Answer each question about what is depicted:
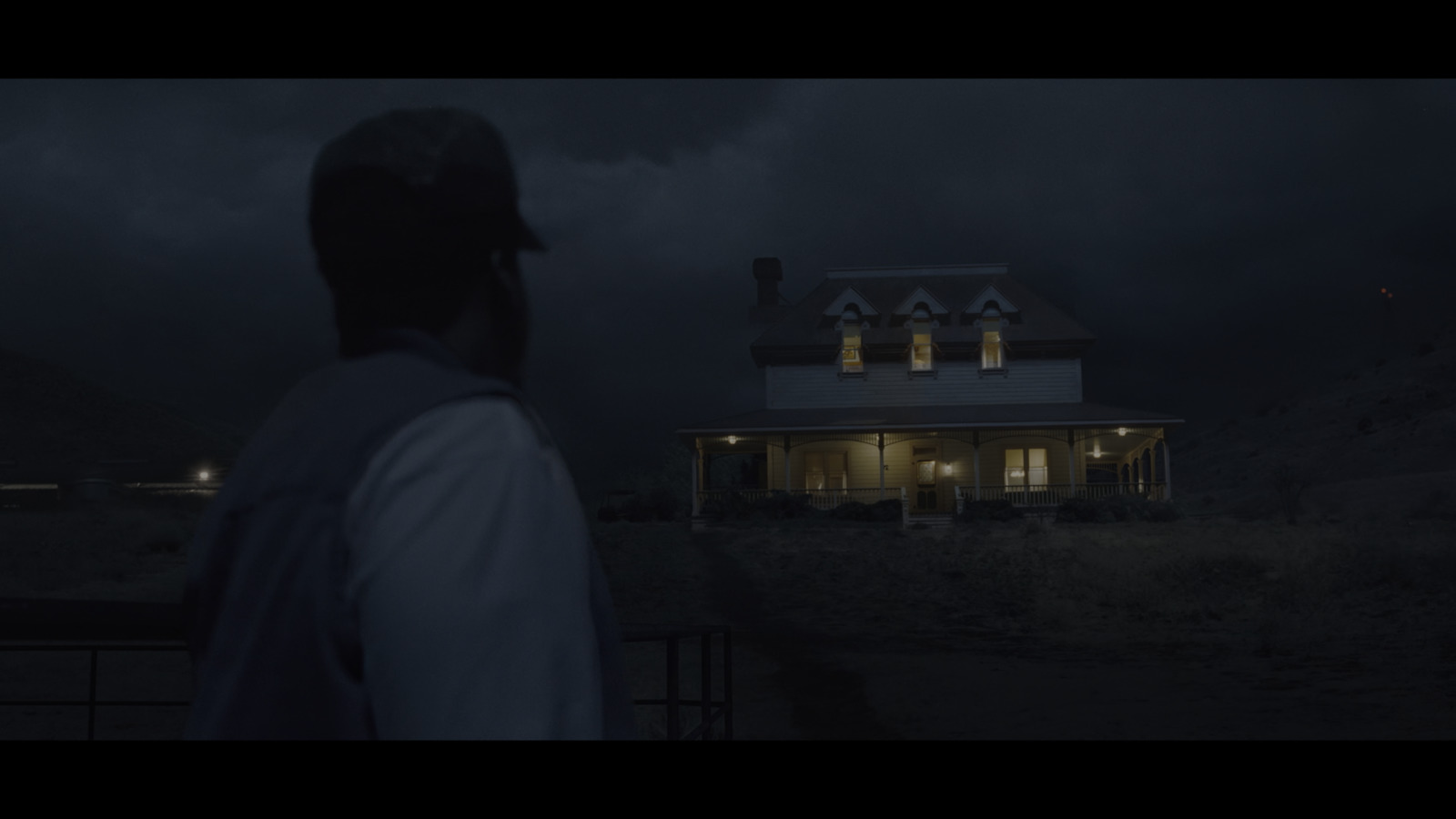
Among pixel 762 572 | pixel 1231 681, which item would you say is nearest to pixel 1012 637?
pixel 1231 681

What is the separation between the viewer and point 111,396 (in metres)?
5.86

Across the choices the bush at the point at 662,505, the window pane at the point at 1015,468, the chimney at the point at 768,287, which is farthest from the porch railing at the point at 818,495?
the chimney at the point at 768,287

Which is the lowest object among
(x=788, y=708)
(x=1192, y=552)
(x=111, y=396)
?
Answer: (x=788, y=708)

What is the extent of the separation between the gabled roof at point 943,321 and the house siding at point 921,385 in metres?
0.38

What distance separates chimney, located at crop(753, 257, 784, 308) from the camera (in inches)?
855

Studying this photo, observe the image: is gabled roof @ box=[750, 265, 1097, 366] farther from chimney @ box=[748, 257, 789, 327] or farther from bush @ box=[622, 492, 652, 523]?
bush @ box=[622, 492, 652, 523]

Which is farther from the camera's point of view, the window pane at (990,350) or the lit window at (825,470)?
the window pane at (990,350)

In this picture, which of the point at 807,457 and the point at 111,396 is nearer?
the point at 111,396

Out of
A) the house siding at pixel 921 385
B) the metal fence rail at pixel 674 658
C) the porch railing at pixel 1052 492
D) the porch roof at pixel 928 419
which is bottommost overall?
the metal fence rail at pixel 674 658

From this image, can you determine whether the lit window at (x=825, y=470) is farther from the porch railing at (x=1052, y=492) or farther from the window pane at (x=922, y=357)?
the window pane at (x=922, y=357)

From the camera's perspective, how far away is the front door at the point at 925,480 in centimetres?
1834

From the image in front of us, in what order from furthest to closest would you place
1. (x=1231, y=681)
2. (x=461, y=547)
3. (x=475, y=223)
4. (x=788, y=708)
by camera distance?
A: 1. (x=1231, y=681)
2. (x=788, y=708)
3. (x=475, y=223)
4. (x=461, y=547)

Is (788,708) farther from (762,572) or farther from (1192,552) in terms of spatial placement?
(1192,552)

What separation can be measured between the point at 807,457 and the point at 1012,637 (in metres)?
8.60
